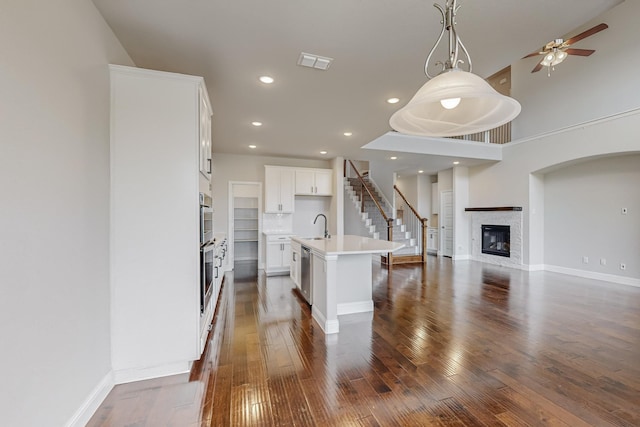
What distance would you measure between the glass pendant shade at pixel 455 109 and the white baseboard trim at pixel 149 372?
251 centimetres

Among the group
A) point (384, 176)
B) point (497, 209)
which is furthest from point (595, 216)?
point (384, 176)

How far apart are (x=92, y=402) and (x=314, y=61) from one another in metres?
3.14

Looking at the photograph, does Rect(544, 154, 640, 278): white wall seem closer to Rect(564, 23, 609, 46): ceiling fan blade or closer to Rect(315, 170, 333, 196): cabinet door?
Rect(564, 23, 609, 46): ceiling fan blade

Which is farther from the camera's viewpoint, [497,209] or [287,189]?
[497,209]

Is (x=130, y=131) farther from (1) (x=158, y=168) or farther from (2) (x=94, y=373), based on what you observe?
(2) (x=94, y=373)

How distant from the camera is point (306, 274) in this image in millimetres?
3928

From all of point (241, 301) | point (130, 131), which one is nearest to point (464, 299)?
point (241, 301)

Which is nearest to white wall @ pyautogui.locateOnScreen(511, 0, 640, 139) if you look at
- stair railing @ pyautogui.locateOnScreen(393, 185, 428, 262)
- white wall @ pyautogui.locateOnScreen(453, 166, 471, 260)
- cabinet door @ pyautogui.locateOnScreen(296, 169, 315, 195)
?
white wall @ pyautogui.locateOnScreen(453, 166, 471, 260)

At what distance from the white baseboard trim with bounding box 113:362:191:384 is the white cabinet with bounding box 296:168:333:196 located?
4.52 metres

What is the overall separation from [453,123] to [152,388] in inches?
112

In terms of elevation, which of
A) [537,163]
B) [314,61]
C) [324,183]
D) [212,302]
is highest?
[314,61]

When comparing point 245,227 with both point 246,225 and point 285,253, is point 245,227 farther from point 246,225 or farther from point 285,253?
point 285,253

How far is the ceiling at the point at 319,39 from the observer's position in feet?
6.27

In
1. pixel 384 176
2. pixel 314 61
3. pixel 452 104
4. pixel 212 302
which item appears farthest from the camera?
pixel 384 176
